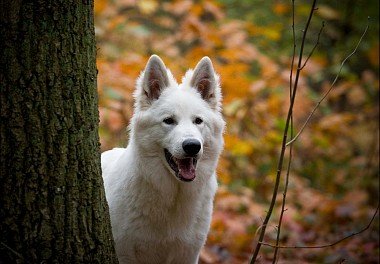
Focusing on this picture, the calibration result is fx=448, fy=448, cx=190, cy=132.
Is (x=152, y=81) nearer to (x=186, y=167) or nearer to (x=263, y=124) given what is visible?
(x=186, y=167)

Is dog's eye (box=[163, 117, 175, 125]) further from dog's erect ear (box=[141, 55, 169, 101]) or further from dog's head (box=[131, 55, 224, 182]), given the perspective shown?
dog's erect ear (box=[141, 55, 169, 101])

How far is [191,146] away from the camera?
11.0 feet

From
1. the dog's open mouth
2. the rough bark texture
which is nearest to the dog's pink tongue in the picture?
the dog's open mouth

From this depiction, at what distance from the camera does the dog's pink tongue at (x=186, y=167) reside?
3.48 metres

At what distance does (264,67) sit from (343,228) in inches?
121

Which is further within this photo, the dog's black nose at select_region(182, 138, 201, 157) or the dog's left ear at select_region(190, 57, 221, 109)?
the dog's left ear at select_region(190, 57, 221, 109)

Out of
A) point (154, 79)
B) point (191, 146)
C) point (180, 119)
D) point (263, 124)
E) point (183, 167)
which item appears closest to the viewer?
point (191, 146)

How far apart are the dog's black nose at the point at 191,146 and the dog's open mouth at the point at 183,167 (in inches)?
5.4

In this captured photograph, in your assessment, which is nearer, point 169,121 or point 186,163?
point 186,163

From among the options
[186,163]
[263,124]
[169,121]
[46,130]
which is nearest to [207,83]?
[169,121]

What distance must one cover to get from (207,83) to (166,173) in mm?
890

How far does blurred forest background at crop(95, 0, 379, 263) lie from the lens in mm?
6484

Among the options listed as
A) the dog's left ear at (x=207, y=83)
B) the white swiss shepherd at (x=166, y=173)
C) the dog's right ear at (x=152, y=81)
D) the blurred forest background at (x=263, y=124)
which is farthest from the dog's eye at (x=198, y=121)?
the blurred forest background at (x=263, y=124)

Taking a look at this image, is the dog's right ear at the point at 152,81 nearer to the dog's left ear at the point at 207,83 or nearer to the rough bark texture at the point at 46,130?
the dog's left ear at the point at 207,83
